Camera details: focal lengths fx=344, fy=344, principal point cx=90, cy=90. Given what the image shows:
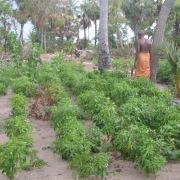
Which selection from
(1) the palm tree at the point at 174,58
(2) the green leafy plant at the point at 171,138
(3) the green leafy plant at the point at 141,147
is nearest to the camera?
(3) the green leafy plant at the point at 141,147

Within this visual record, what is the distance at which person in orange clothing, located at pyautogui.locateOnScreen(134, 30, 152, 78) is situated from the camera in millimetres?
9469

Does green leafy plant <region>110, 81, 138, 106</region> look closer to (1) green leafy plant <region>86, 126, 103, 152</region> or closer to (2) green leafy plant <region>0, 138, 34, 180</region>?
(1) green leafy plant <region>86, 126, 103, 152</region>

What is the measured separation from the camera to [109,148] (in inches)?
195

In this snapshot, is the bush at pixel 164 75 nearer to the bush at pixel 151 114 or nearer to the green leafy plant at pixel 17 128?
the bush at pixel 151 114

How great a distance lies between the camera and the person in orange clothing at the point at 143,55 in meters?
9.47

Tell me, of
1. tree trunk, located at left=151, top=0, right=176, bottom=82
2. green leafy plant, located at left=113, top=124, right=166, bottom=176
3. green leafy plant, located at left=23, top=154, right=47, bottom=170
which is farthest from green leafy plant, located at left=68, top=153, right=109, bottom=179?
tree trunk, located at left=151, top=0, right=176, bottom=82

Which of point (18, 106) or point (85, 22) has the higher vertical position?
point (85, 22)

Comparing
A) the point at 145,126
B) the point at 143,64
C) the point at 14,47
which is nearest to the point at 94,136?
the point at 145,126

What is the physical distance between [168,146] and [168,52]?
482cm

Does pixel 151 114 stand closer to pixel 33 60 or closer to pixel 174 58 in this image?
pixel 174 58

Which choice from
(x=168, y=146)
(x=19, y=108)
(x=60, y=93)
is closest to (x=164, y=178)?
(x=168, y=146)

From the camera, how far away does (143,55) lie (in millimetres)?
9586

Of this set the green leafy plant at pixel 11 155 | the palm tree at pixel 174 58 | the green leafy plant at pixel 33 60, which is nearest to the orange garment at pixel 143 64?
the palm tree at pixel 174 58

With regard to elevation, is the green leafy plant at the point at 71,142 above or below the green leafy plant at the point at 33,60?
below
